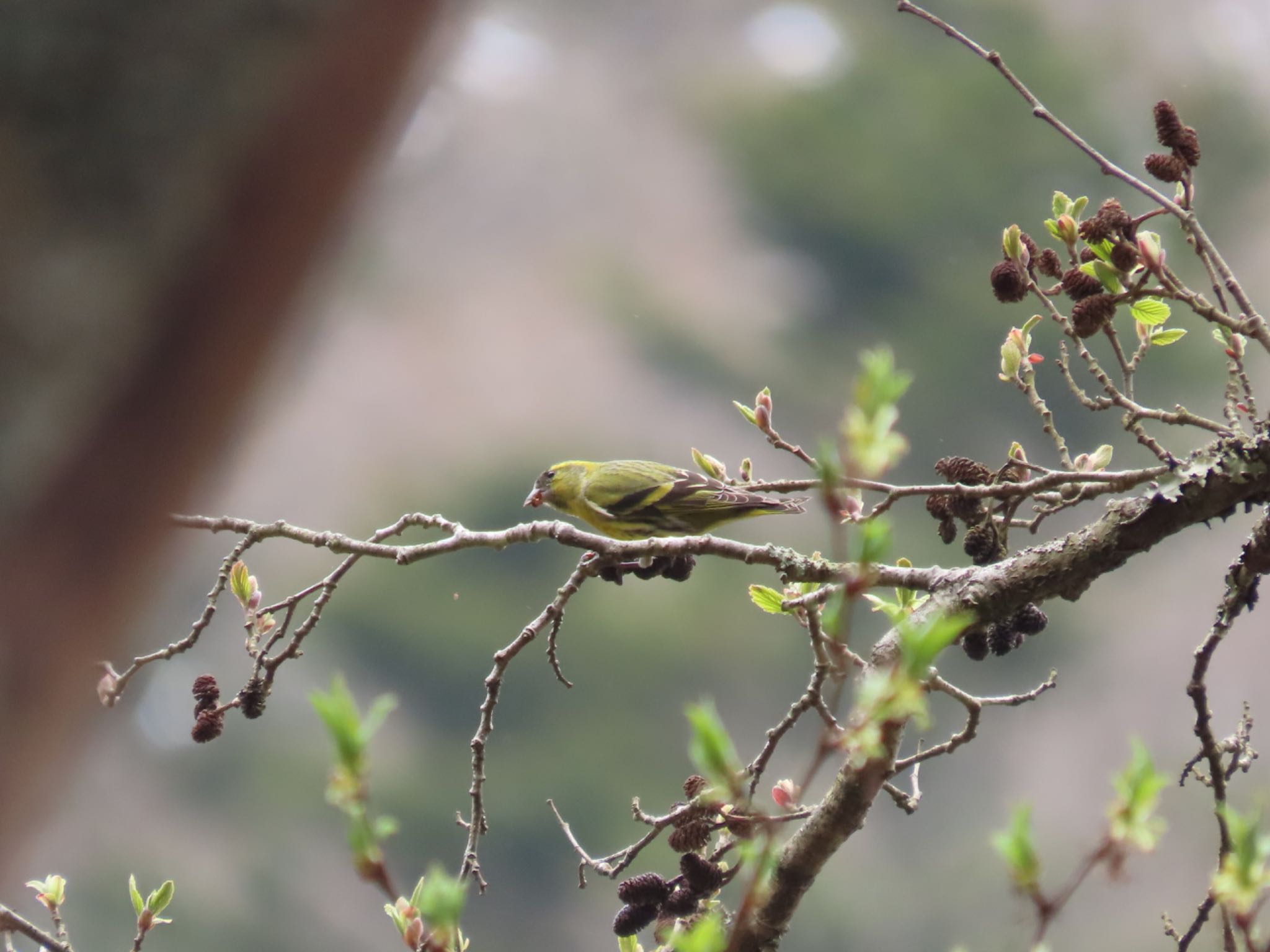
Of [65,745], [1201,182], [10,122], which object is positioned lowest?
[65,745]

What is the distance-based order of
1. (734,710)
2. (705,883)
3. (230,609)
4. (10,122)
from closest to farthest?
(10,122), (705,883), (230,609), (734,710)

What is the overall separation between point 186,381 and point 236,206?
47 millimetres

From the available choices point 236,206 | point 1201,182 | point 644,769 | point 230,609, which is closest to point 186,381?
point 236,206

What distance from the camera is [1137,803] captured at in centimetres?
38

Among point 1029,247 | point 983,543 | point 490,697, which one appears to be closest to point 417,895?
point 490,697

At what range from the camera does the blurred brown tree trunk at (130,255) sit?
255mm

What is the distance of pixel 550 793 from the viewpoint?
7.04 ft

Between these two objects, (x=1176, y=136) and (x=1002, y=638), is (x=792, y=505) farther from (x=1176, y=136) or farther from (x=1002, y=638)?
(x=1176, y=136)

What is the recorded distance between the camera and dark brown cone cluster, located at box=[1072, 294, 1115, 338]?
0.77 m

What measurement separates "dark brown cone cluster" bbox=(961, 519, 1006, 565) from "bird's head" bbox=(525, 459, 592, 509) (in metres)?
0.93

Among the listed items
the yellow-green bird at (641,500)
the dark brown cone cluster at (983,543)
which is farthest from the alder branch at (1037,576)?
the yellow-green bird at (641,500)

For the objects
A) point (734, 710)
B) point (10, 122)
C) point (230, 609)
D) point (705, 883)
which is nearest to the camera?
point (10, 122)

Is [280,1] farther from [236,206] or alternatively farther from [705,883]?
[705,883]

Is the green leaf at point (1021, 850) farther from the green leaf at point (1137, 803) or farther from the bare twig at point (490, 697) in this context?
the bare twig at point (490, 697)
